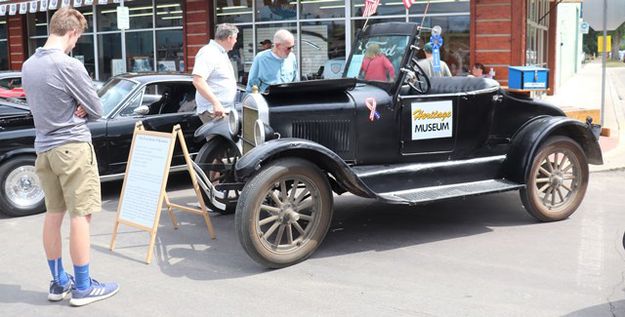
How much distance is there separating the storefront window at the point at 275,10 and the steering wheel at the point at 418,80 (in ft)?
29.5

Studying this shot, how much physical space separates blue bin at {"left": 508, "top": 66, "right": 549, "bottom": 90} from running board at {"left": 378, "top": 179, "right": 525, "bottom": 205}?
473 centimetres

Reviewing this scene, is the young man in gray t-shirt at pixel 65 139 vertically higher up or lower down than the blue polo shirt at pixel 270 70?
lower down

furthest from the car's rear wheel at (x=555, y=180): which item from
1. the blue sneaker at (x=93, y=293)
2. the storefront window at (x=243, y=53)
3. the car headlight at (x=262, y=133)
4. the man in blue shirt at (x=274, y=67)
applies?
the storefront window at (x=243, y=53)

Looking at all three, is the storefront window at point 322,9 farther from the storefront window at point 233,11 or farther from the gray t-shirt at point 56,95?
the gray t-shirt at point 56,95

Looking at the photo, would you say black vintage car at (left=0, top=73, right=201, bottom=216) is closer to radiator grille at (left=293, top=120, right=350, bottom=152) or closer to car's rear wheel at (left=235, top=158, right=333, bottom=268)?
radiator grille at (left=293, top=120, right=350, bottom=152)

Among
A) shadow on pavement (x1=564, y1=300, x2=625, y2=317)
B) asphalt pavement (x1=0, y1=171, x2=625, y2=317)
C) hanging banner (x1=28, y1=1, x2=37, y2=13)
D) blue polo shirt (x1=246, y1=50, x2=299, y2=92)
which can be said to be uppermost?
hanging banner (x1=28, y1=1, x2=37, y2=13)

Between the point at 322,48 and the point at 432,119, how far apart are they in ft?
29.0

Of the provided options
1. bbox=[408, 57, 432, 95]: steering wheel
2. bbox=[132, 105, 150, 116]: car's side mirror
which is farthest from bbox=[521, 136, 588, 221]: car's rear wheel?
bbox=[132, 105, 150, 116]: car's side mirror

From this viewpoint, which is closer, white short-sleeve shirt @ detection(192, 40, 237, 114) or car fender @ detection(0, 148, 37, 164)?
white short-sleeve shirt @ detection(192, 40, 237, 114)

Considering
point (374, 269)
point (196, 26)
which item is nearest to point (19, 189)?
point (374, 269)

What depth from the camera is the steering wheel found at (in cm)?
598

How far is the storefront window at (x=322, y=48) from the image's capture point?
14102mm

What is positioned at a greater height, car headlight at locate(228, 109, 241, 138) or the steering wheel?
the steering wheel

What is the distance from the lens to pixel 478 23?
1210 cm
